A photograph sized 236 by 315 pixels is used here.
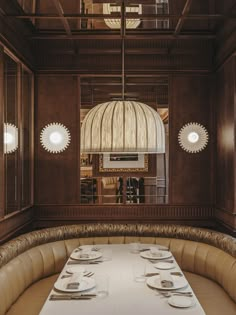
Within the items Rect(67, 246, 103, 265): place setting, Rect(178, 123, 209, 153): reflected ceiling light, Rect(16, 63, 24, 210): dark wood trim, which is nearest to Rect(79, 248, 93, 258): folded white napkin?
Rect(67, 246, 103, 265): place setting

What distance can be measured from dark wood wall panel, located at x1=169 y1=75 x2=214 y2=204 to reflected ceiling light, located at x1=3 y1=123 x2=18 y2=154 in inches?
73.0

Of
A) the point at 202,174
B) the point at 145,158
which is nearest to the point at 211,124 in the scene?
the point at 202,174

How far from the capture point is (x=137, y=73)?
4484 millimetres

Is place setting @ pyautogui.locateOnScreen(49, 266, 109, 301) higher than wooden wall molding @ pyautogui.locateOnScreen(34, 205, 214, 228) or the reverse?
the reverse

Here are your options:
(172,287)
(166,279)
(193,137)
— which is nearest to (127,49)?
(193,137)

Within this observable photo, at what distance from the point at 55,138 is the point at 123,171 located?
0.93m

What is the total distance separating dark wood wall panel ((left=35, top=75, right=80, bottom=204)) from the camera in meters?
4.43

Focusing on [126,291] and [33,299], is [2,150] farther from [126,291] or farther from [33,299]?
[126,291]

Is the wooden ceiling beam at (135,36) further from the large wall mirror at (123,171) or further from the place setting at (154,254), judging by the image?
the place setting at (154,254)

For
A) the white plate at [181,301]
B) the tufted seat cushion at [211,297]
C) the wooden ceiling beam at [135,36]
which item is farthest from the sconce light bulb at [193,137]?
the white plate at [181,301]

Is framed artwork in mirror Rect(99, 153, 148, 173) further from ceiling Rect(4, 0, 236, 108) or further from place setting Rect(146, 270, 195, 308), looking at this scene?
place setting Rect(146, 270, 195, 308)

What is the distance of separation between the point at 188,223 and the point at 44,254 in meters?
1.86

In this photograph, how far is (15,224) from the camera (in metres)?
3.66

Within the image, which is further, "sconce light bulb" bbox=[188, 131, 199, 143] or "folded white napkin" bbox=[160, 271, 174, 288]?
"sconce light bulb" bbox=[188, 131, 199, 143]
